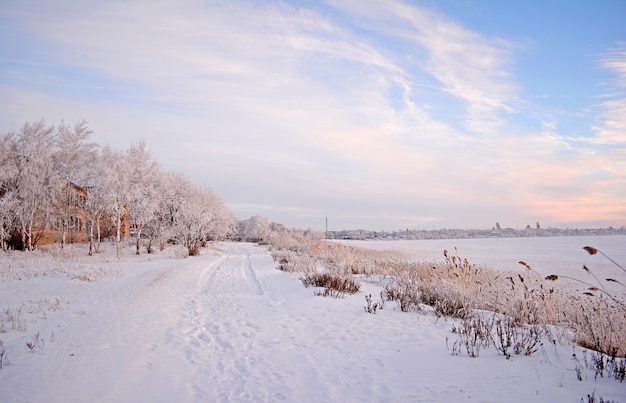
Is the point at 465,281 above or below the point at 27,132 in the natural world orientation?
below

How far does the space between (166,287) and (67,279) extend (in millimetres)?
5071

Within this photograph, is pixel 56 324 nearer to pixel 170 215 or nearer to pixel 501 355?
pixel 501 355

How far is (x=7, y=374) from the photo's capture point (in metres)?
4.73

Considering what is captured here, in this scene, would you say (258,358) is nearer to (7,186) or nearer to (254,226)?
(7,186)

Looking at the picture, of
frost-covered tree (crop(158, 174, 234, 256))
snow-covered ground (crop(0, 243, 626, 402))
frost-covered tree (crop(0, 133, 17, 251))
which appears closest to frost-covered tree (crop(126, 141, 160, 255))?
frost-covered tree (crop(158, 174, 234, 256))

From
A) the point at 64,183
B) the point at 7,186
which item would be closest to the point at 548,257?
the point at 64,183

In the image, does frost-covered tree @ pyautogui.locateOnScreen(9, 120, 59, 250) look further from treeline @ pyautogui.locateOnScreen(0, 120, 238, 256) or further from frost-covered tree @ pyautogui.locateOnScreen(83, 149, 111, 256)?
frost-covered tree @ pyautogui.locateOnScreen(83, 149, 111, 256)

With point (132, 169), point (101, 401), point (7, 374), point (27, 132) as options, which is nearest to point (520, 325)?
point (101, 401)

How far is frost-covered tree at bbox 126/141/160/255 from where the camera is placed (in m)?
27.6

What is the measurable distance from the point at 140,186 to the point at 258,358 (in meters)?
26.6

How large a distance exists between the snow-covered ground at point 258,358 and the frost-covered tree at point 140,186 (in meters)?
19.0

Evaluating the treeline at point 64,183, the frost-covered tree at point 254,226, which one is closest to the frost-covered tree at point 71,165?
the treeline at point 64,183

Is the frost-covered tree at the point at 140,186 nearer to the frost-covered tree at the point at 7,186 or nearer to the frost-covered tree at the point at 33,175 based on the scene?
the frost-covered tree at the point at 33,175

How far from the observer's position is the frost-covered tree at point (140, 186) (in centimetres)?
2761
